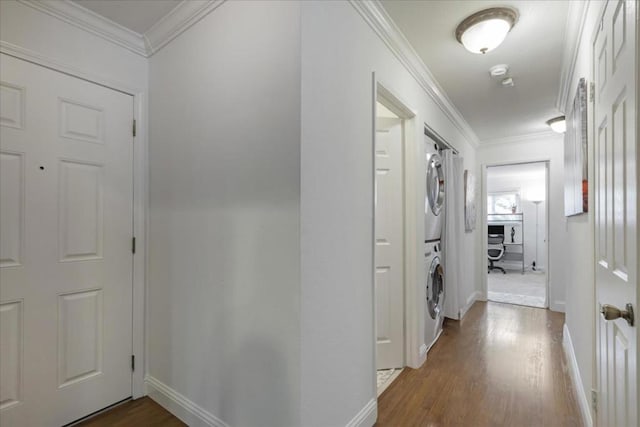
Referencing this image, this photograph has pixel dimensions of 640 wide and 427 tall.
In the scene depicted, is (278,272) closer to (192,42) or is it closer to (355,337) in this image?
(355,337)

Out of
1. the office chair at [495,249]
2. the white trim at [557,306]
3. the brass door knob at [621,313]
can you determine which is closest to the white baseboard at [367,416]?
the brass door knob at [621,313]

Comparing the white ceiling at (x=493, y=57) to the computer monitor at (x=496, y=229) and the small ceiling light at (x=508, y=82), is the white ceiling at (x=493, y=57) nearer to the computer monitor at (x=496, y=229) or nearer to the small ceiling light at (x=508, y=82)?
the small ceiling light at (x=508, y=82)

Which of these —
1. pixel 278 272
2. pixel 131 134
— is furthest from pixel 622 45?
pixel 131 134

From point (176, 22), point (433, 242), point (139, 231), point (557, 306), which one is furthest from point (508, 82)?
point (139, 231)

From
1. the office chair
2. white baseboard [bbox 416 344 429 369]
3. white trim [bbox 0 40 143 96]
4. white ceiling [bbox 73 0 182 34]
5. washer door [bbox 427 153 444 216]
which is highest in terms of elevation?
white ceiling [bbox 73 0 182 34]

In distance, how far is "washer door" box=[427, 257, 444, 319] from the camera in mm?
2834

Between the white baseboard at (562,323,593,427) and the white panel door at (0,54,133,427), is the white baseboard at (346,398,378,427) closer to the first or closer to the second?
the white baseboard at (562,323,593,427)

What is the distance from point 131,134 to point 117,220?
59 cm

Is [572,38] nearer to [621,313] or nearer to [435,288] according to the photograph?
[621,313]

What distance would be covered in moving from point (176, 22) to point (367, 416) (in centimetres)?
260

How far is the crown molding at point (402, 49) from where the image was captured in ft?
5.65

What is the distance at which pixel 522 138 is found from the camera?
4.41 m

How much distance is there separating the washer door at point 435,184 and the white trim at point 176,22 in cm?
215

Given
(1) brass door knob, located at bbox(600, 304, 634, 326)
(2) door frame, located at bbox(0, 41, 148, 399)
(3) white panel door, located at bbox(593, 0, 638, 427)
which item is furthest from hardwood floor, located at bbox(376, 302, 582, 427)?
(2) door frame, located at bbox(0, 41, 148, 399)
